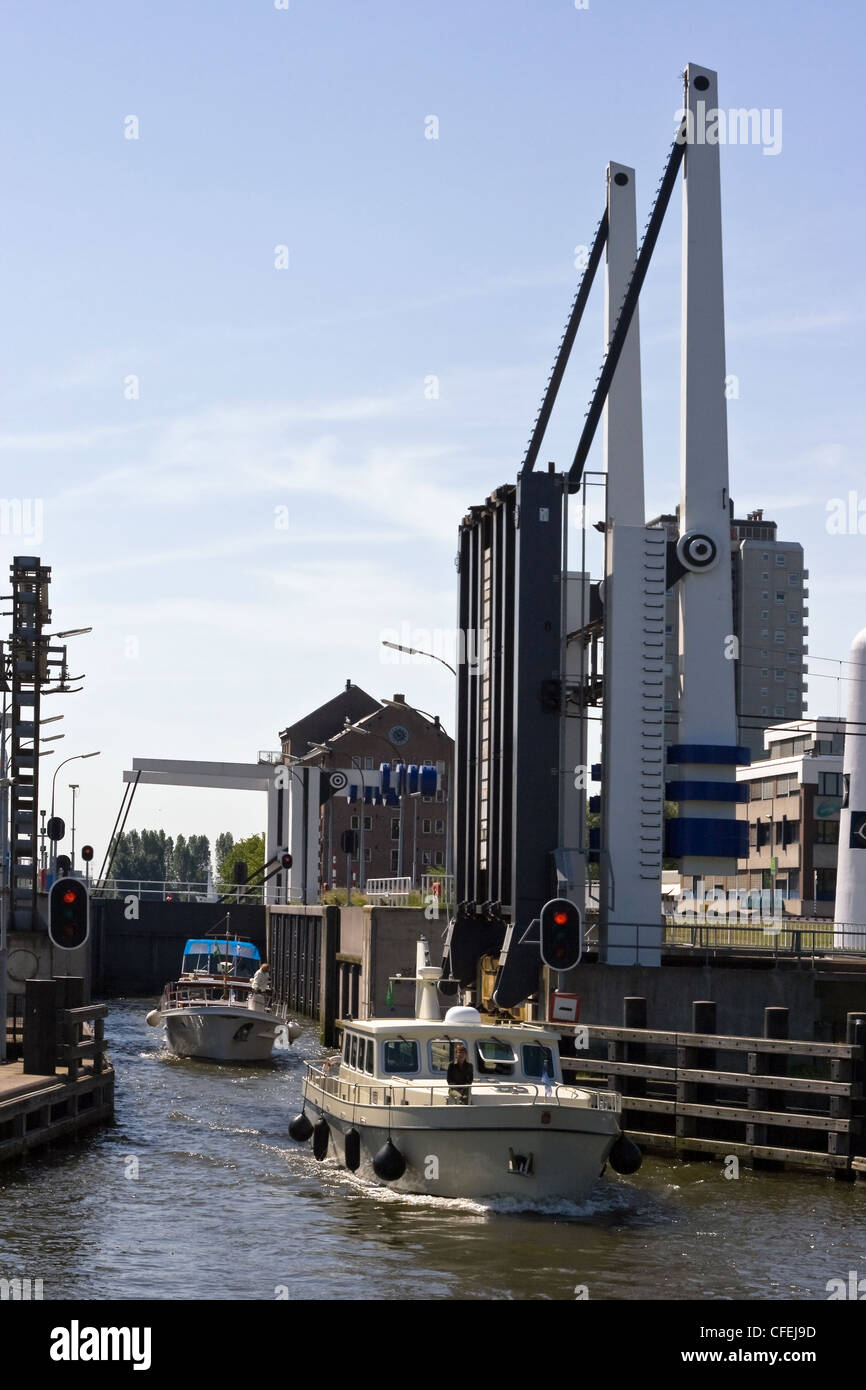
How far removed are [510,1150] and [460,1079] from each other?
5.83 ft

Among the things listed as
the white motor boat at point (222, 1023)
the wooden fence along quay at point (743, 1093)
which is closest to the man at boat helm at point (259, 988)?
the white motor boat at point (222, 1023)

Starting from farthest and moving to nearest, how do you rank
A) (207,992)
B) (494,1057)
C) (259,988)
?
(207,992) → (259,988) → (494,1057)

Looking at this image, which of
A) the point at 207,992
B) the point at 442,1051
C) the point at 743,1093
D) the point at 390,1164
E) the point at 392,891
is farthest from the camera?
the point at 392,891

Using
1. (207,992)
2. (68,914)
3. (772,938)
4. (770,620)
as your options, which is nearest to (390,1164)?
(68,914)

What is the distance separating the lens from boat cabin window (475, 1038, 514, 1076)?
84.4ft

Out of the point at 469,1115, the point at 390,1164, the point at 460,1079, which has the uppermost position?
the point at 460,1079

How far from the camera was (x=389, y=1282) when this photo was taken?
65.1 feet

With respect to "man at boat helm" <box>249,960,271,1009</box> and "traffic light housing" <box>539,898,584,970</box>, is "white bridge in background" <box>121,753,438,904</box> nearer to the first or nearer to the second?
"man at boat helm" <box>249,960,271,1009</box>

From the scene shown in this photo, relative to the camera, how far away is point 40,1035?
1180 inches

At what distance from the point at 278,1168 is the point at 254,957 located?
27.1 m

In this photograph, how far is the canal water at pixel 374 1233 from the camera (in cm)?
1973

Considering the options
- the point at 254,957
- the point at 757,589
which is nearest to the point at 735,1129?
the point at 254,957

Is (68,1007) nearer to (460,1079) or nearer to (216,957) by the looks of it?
(460,1079)
